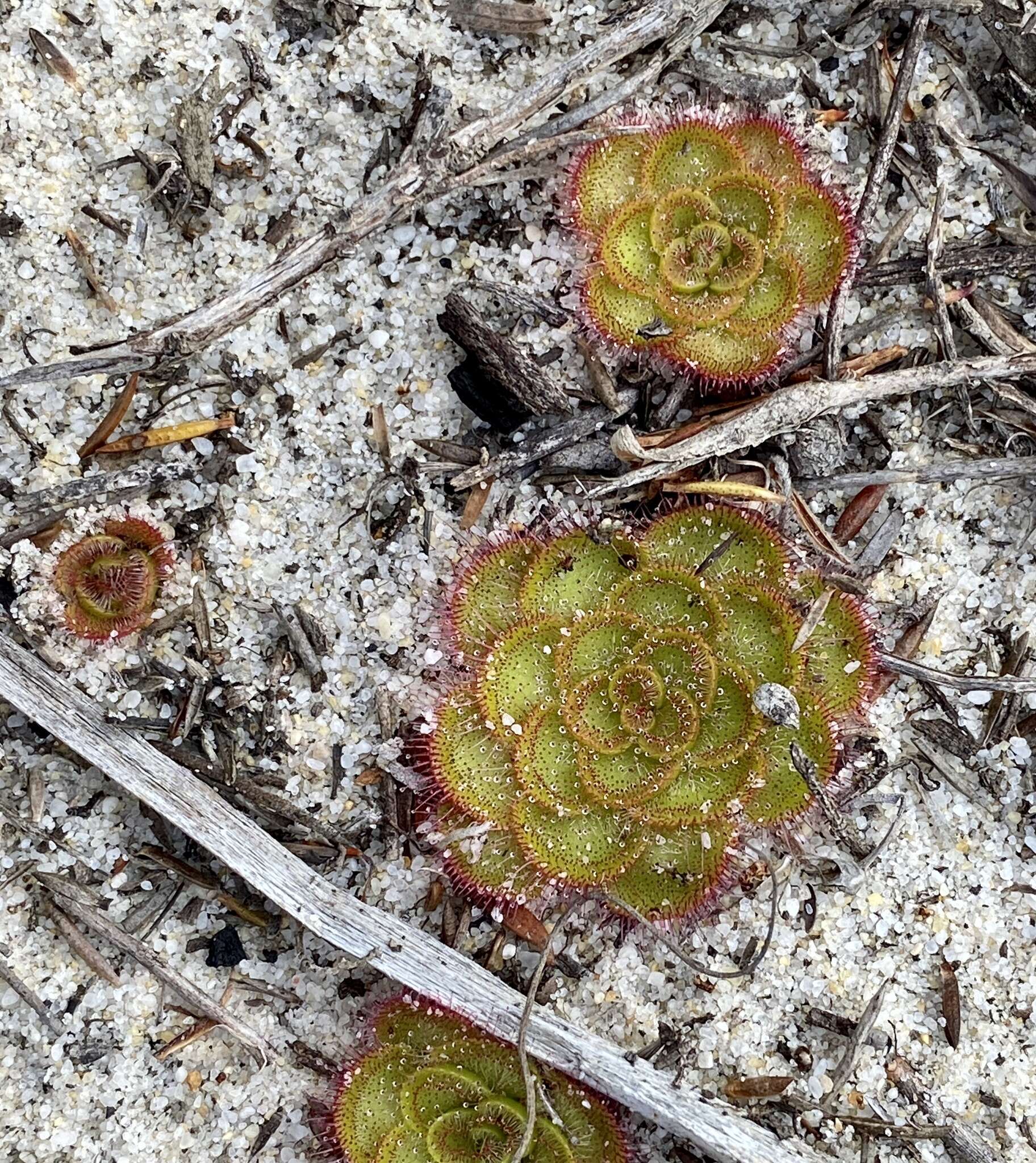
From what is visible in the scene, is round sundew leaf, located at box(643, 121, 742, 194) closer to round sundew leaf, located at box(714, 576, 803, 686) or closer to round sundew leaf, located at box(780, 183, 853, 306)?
round sundew leaf, located at box(780, 183, 853, 306)

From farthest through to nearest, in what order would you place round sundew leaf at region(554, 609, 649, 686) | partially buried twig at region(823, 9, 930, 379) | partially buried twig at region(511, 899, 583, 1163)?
1. partially buried twig at region(823, 9, 930, 379)
2. round sundew leaf at region(554, 609, 649, 686)
3. partially buried twig at region(511, 899, 583, 1163)

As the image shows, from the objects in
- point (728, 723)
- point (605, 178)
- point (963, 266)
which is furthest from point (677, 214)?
point (728, 723)

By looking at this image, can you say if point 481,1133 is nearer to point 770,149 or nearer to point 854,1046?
Result: point 854,1046

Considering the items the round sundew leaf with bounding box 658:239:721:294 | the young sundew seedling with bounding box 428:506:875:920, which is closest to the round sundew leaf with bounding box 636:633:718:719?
the young sundew seedling with bounding box 428:506:875:920

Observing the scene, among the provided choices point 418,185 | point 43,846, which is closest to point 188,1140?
point 43,846

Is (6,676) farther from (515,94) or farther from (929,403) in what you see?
(929,403)

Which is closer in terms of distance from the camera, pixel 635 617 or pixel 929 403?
pixel 635 617
